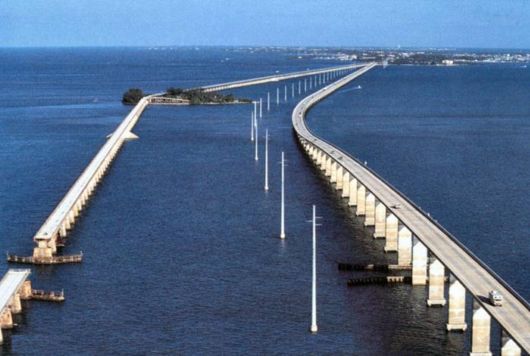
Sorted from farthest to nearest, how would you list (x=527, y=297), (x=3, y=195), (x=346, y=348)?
(x=3, y=195) < (x=527, y=297) < (x=346, y=348)

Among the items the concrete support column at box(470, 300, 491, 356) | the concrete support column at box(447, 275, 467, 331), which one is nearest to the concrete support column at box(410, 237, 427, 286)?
the concrete support column at box(447, 275, 467, 331)

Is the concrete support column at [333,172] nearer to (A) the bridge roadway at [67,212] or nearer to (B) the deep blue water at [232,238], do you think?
(B) the deep blue water at [232,238]

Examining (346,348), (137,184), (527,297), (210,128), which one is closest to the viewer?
(346,348)

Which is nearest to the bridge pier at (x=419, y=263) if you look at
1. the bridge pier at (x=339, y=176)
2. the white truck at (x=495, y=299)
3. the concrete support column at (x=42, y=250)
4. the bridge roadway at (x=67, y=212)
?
the white truck at (x=495, y=299)

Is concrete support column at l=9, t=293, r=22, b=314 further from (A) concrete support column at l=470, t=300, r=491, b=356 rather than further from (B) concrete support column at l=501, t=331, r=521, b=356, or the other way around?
(B) concrete support column at l=501, t=331, r=521, b=356

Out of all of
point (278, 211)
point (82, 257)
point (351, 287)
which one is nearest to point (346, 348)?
point (351, 287)

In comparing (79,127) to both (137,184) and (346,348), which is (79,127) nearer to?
(137,184)
